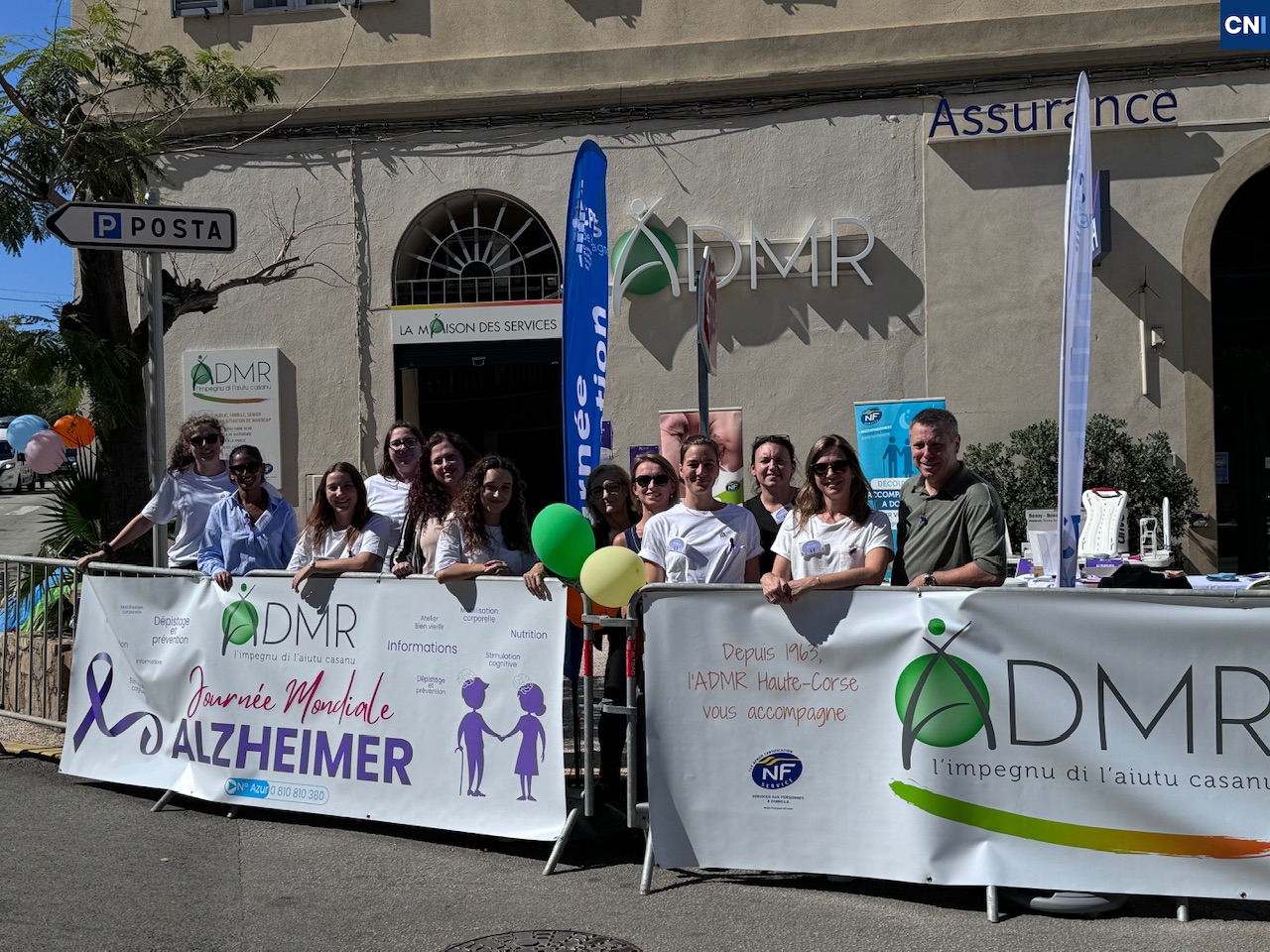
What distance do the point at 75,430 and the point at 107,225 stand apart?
5.53 meters

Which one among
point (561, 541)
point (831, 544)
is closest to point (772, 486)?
point (831, 544)

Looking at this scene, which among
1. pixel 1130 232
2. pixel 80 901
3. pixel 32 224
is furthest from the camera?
pixel 1130 232

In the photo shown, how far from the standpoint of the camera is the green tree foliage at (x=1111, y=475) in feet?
42.8

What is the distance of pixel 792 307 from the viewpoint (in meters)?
14.1

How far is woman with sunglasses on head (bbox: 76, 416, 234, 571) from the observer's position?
307 inches

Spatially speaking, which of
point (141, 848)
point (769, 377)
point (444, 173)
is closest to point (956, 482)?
point (141, 848)

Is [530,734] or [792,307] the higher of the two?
[792,307]

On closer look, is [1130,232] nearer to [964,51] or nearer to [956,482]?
[964,51]

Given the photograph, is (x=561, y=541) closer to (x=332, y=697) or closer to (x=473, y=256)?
(x=332, y=697)

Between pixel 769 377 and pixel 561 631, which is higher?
pixel 769 377

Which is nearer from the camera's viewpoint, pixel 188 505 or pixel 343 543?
pixel 343 543

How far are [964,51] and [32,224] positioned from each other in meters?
9.52

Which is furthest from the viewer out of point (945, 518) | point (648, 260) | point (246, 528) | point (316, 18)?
point (316, 18)

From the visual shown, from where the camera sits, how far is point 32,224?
348 inches
